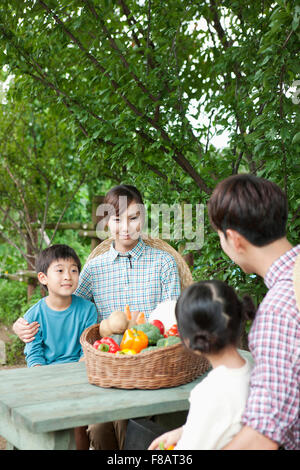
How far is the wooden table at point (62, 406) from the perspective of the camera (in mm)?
1745

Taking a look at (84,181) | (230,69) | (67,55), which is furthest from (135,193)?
(84,181)

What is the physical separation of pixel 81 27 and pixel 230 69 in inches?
37.7

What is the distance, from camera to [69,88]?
3984mm

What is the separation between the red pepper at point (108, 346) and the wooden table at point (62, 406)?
143 millimetres

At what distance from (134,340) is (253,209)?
2.46 ft

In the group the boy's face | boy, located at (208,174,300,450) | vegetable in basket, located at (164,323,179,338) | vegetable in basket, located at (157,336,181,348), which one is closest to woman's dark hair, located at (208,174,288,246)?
boy, located at (208,174,300,450)

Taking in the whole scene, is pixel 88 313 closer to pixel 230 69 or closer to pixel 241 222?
pixel 241 222

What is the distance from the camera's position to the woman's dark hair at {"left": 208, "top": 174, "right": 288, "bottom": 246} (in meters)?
1.66

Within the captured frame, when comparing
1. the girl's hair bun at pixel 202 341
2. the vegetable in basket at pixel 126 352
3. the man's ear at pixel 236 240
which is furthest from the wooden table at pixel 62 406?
the man's ear at pixel 236 240

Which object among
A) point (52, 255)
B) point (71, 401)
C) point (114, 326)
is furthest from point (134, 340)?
point (52, 255)

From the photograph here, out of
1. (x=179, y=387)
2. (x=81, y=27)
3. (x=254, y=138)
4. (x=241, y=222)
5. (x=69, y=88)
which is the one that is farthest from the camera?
(x=69, y=88)

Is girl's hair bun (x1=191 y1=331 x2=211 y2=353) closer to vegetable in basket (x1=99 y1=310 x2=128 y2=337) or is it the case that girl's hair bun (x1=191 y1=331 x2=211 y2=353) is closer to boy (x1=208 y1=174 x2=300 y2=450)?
boy (x1=208 y1=174 x2=300 y2=450)

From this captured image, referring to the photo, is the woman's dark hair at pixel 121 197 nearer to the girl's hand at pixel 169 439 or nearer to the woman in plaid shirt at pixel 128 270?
the woman in plaid shirt at pixel 128 270

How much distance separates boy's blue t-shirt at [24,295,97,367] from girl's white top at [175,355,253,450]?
131 cm
